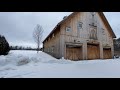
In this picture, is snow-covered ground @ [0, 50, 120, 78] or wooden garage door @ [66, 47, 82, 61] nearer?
snow-covered ground @ [0, 50, 120, 78]

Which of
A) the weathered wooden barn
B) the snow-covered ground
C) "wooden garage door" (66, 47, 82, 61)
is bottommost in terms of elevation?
the snow-covered ground

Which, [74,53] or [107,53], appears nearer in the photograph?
[74,53]

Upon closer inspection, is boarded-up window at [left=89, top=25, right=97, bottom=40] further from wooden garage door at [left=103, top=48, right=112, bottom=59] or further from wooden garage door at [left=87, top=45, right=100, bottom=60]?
wooden garage door at [left=103, top=48, right=112, bottom=59]

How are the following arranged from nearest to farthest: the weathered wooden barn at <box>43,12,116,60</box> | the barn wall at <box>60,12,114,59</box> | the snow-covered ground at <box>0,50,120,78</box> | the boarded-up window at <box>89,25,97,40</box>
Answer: the snow-covered ground at <box>0,50,120,78</box> → the weathered wooden barn at <box>43,12,116,60</box> → the barn wall at <box>60,12,114,59</box> → the boarded-up window at <box>89,25,97,40</box>

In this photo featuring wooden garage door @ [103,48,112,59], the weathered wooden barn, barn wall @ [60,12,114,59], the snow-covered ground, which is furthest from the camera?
wooden garage door @ [103,48,112,59]

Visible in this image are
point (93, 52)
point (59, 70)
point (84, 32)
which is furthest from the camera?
point (93, 52)

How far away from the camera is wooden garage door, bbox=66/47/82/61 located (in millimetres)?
15003

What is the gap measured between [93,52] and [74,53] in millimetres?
3409

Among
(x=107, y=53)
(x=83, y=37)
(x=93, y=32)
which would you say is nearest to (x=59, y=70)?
(x=83, y=37)

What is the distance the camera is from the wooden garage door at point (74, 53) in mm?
15003

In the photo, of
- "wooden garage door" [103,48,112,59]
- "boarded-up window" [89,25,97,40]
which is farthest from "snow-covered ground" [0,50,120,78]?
"wooden garage door" [103,48,112,59]

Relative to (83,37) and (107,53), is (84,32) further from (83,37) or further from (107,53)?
(107,53)

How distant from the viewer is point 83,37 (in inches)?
642
